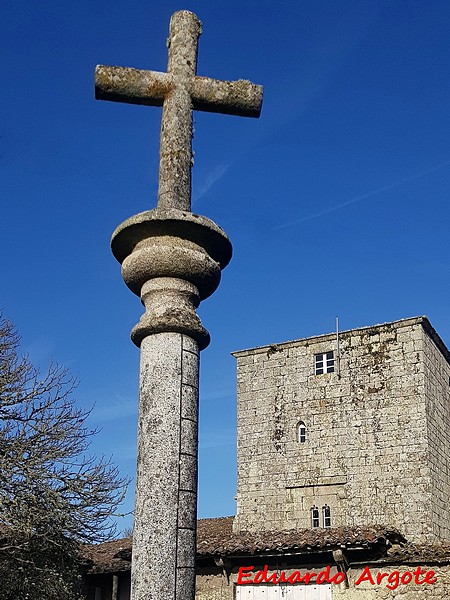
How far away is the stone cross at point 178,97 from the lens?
5.44 metres

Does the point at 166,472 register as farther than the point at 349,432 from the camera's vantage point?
No

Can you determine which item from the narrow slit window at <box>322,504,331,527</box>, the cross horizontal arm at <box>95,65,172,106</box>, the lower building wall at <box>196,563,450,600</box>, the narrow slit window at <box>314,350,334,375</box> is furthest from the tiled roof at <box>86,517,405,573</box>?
the cross horizontal arm at <box>95,65,172,106</box>

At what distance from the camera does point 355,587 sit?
14.2 metres

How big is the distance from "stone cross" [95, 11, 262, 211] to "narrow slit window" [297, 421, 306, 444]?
16.7 m

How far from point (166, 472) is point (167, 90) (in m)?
2.75

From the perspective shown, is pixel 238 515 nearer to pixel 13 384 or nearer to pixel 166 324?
pixel 13 384

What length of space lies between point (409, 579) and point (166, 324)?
10792 mm

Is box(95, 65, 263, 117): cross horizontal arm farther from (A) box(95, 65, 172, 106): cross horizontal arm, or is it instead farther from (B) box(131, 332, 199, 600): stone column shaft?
(B) box(131, 332, 199, 600): stone column shaft

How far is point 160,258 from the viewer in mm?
5004

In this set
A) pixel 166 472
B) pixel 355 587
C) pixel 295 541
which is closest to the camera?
pixel 166 472

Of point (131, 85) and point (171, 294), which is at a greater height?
point (131, 85)

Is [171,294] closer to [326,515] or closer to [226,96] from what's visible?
[226,96]

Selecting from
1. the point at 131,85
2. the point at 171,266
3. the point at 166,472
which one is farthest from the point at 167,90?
the point at 166,472

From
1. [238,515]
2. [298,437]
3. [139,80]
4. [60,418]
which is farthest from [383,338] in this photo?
[139,80]
